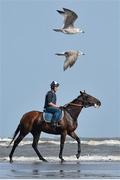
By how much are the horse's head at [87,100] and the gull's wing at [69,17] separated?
11.7ft

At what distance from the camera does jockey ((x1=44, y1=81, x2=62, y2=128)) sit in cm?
2738

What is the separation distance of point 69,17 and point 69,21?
0.23 m

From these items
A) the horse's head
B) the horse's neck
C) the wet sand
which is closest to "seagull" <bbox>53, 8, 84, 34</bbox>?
the horse's head

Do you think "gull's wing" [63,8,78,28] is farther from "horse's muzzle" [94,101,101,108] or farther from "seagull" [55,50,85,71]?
"horse's muzzle" [94,101,101,108]

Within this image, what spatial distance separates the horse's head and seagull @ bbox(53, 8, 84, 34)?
2828mm

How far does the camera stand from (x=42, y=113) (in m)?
28.2

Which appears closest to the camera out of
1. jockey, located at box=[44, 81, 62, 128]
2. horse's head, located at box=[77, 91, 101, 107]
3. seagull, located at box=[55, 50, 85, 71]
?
jockey, located at box=[44, 81, 62, 128]

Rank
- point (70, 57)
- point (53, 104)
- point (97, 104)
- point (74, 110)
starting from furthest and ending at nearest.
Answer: point (70, 57)
point (97, 104)
point (74, 110)
point (53, 104)

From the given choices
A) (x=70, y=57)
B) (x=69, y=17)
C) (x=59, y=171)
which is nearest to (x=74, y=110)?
(x=70, y=57)

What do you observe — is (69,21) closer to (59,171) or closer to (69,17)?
(69,17)

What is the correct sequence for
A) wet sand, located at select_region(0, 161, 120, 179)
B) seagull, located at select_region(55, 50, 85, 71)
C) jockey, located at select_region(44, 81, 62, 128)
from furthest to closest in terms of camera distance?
1. seagull, located at select_region(55, 50, 85, 71)
2. jockey, located at select_region(44, 81, 62, 128)
3. wet sand, located at select_region(0, 161, 120, 179)

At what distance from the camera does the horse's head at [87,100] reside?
2903 cm

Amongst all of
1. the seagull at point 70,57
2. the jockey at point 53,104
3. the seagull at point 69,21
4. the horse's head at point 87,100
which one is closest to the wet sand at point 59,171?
the jockey at point 53,104

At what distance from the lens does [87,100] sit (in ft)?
95.4
